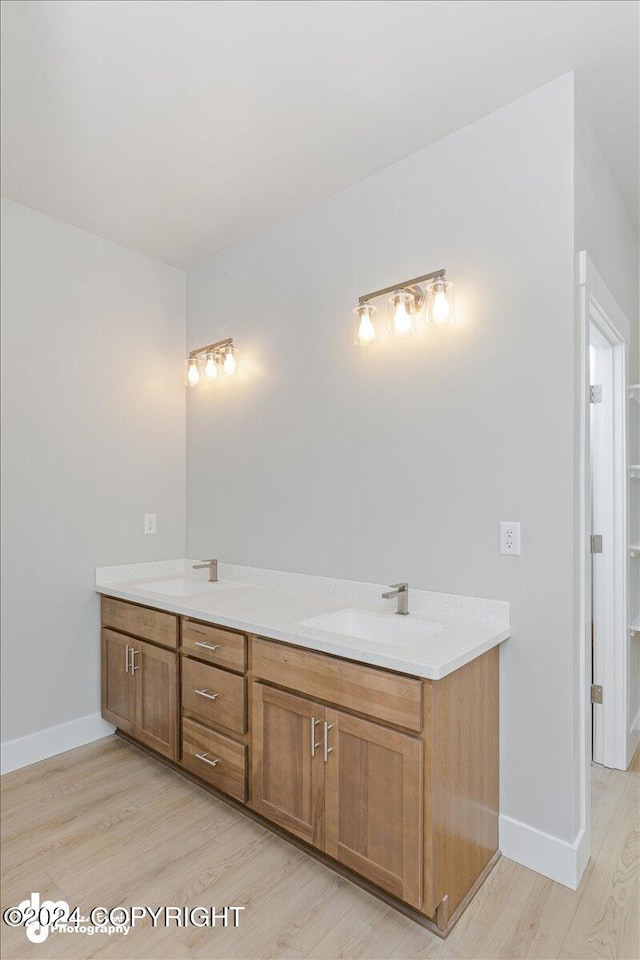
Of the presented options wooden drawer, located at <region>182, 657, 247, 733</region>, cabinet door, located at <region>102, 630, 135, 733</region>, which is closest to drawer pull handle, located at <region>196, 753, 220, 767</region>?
wooden drawer, located at <region>182, 657, 247, 733</region>

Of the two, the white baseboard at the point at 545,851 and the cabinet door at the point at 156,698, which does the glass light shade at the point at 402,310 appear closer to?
the cabinet door at the point at 156,698

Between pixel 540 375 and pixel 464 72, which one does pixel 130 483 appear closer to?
pixel 540 375

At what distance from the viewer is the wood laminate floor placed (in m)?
1.52

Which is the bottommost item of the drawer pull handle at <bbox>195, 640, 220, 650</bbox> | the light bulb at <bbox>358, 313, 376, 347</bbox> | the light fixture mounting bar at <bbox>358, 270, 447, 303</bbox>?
the drawer pull handle at <bbox>195, 640, 220, 650</bbox>

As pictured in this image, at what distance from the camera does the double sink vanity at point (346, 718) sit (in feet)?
5.07

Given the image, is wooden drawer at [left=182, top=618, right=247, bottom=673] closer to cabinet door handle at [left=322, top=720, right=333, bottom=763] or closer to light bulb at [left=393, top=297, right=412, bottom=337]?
cabinet door handle at [left=322, top=720, right=333, bottom=763]

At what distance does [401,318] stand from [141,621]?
1.79 meters

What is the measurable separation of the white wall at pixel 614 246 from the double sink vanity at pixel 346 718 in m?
1.19

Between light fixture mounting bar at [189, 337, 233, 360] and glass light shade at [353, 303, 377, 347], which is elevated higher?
light fixture mounting bar at [189, 337, 233, 360]

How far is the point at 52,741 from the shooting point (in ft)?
8.55

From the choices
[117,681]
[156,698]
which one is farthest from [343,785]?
[117,681]

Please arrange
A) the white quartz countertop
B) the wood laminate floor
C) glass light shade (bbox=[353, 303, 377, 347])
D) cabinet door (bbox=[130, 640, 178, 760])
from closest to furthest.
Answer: the wood laminate floor → the white quartz countertop → glass light shade (bbox=[353, 303, 377, 347]) → cabinet door (bbox=[130, 640, 178, 760])

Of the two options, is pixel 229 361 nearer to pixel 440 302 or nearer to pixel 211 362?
pixel 211 362

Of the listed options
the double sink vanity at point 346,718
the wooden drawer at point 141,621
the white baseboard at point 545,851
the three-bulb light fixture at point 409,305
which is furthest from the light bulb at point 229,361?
the white baseboard at point 545,851
